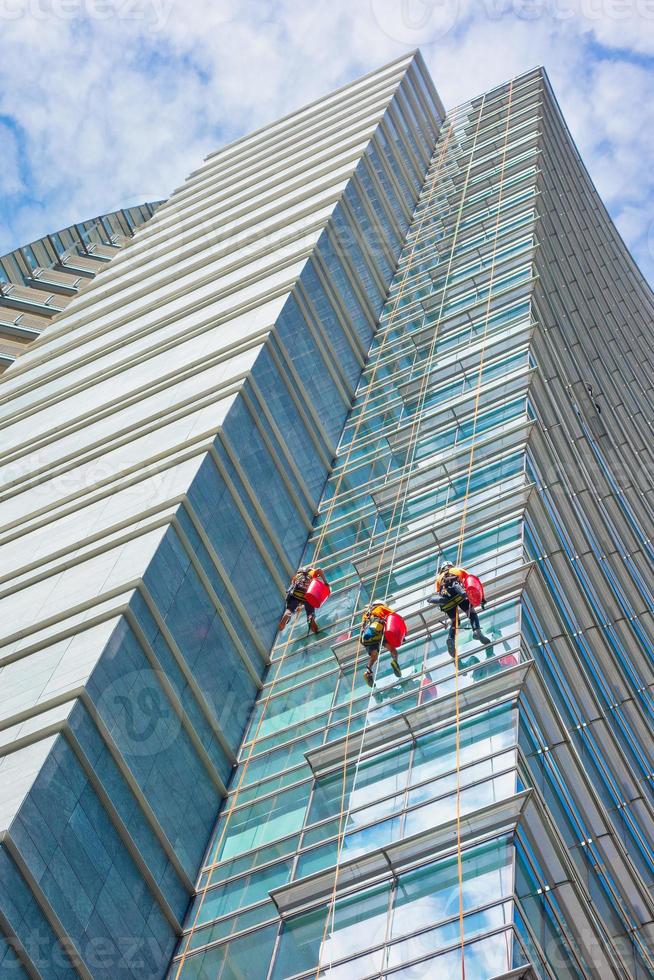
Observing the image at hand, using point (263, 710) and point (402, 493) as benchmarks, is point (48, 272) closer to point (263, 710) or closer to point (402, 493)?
point (402, 493)

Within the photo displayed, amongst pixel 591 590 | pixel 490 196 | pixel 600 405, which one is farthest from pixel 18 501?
pixel 490 196

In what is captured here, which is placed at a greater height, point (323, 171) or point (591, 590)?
point (323, 171)

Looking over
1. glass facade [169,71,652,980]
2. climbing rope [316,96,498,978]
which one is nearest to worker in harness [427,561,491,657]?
glass facade [169,71,652,980]

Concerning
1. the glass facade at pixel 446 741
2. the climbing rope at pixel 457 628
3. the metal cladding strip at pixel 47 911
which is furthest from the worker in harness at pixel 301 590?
the metal cladding strip at pixel 47 911

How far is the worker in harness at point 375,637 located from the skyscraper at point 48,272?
31.6m

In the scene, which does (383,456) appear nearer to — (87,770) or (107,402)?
(107,402)

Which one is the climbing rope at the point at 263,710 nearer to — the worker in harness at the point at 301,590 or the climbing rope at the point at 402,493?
the worker in harness at the point at 301,590

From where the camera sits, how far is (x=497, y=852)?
47.3 feet

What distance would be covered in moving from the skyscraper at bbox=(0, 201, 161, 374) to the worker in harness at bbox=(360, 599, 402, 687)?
3156cm

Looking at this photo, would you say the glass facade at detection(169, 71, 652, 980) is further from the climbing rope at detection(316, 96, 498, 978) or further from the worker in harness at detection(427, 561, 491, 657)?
the worker in harness at detection(427, 561, 491, 657)

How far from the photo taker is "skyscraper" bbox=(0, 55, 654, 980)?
15312 millimetres

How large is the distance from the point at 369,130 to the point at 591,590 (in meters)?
27.4

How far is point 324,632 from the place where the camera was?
22.1 m

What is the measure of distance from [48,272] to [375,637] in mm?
43051
